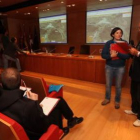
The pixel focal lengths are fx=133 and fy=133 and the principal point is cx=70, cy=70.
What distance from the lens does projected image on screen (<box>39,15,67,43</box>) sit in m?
5.89

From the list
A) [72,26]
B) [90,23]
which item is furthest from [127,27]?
[72,26]

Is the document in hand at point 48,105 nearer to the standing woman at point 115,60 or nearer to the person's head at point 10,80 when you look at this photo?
the person's head at point 10,80

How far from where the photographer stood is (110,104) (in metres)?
2.63

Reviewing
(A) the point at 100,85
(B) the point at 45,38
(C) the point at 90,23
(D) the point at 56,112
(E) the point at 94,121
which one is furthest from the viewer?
(B) the point at 45,38

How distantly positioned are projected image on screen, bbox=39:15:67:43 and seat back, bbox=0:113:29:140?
5.44 metres

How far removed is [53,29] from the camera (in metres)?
6.12

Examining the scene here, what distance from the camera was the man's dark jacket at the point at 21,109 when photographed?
1.02m

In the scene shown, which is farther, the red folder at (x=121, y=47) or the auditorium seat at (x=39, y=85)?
the red folder at (x=121, y=47)

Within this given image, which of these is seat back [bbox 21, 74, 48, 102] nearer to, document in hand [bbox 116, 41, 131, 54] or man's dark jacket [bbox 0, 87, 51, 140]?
man's dark jacket [bbox 0, 87, 51, 140]

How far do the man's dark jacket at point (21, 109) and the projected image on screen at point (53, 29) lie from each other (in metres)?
5.23

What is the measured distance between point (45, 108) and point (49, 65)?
2771mm

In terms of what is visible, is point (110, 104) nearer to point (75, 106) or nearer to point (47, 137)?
point (75, 106)

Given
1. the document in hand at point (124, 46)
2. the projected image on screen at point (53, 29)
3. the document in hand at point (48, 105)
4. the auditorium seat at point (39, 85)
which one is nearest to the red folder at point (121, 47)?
the document in hand at point (124, 46)

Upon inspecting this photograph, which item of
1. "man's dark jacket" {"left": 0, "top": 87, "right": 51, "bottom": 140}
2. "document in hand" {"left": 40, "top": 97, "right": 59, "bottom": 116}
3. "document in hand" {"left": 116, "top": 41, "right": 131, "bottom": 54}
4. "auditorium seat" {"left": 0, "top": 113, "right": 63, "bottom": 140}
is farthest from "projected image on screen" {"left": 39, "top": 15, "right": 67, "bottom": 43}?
"auditorium seat" {"left": 0, "top": 113, "right": 63, "bottom": 140}
